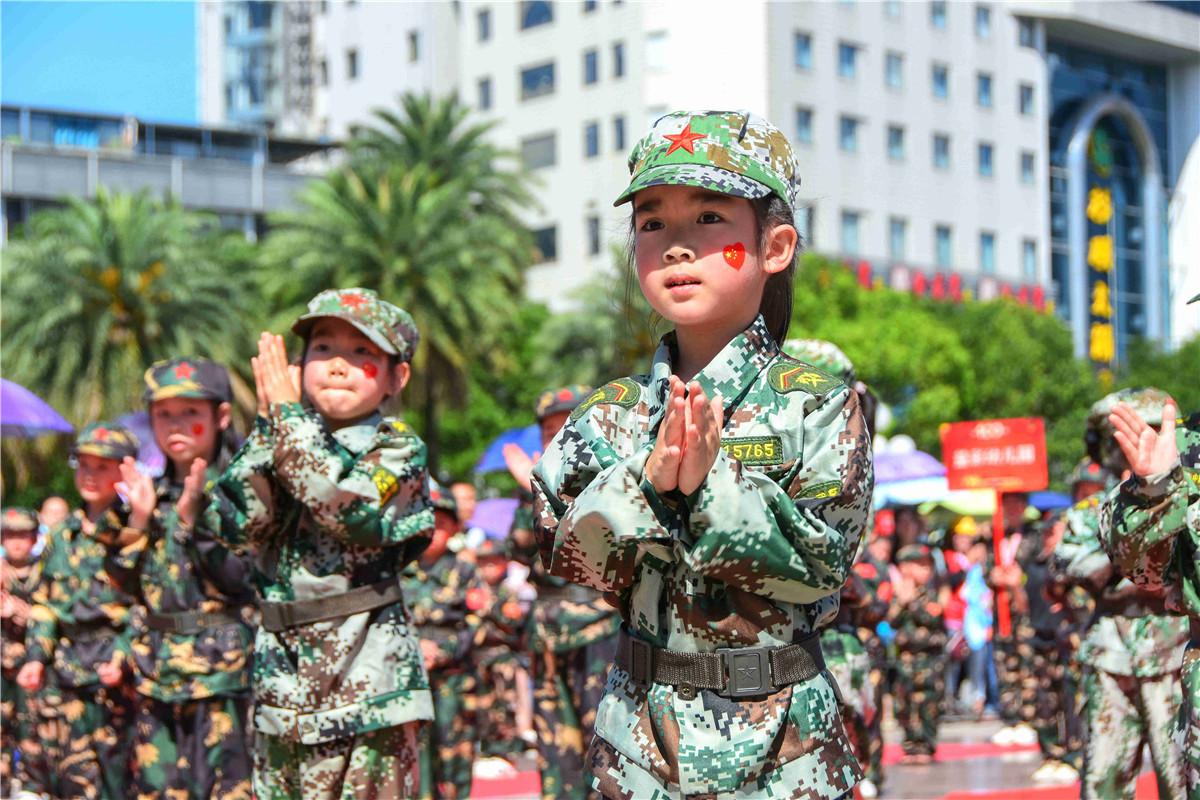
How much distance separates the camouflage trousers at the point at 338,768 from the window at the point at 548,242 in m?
56.1

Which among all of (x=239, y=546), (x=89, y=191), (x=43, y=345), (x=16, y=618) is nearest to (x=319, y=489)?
(x=239, y=546)

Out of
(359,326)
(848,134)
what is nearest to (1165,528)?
(359,326)

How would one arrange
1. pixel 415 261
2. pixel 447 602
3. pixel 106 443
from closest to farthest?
pixel 106 443
pixel 447 602
pixel 415 261

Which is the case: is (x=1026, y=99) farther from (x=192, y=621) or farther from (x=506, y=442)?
(x=192, y=621)

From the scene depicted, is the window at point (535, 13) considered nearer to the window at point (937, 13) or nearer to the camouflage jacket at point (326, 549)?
the window at point (937, 13)

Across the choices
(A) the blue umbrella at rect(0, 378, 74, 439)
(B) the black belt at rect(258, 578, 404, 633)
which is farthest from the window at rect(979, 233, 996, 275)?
(B) the black belt at rect(258, 578, 404, 633)

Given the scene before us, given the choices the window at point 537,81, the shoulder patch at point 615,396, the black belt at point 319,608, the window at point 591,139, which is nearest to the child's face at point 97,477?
the black belt at point 319,608

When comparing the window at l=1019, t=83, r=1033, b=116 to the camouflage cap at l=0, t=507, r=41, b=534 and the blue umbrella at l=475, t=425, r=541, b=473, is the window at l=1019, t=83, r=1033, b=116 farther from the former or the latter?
the camouflage cap at l=0, t=507, r=41, b=534

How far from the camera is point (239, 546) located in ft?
18.6

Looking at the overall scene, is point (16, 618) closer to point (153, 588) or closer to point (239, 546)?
point (153, 588)

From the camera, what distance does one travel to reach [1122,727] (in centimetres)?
717

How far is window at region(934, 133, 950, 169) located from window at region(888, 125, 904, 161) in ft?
5.70

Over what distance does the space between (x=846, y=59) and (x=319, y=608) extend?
56701mm

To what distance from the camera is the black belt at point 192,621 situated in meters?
6.62
